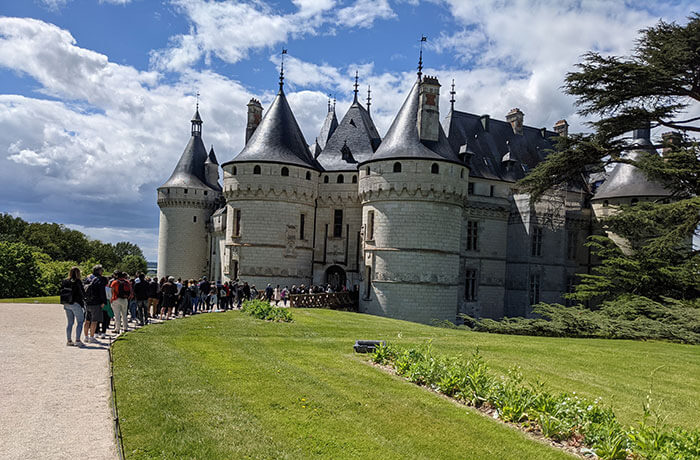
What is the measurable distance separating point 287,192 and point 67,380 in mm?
25183

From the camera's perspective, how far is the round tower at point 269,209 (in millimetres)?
33344

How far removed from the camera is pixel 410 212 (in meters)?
30.7

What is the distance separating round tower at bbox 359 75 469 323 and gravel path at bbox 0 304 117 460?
19400mm

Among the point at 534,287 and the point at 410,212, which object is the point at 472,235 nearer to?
the point at 534,287

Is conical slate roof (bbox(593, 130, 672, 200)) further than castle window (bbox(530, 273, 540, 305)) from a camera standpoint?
No

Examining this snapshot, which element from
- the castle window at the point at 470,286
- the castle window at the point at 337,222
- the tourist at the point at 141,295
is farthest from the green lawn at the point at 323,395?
the castle window at the point at 470,286

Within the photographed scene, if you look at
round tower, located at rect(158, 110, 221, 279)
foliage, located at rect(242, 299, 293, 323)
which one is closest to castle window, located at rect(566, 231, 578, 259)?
foliage, located at rect(242, 299, 293, 323)

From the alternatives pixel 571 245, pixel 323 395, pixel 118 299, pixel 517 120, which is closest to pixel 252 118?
pixel 517 120

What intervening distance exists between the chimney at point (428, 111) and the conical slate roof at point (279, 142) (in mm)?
7962

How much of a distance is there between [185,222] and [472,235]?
81.1 feet

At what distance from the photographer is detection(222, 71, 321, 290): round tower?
1313 inches

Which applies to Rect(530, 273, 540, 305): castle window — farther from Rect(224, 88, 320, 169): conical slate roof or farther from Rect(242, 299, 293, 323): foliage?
Rect(242, 299, 293, 323): foliage

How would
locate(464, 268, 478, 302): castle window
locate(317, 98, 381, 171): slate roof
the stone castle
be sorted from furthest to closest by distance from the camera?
locate(464, 268, 478, 302): castle window, locate(317, 98, 381, 171): slate roof, the stone castle

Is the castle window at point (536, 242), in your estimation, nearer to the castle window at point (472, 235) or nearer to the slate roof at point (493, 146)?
the castle window at point (472, 235)
